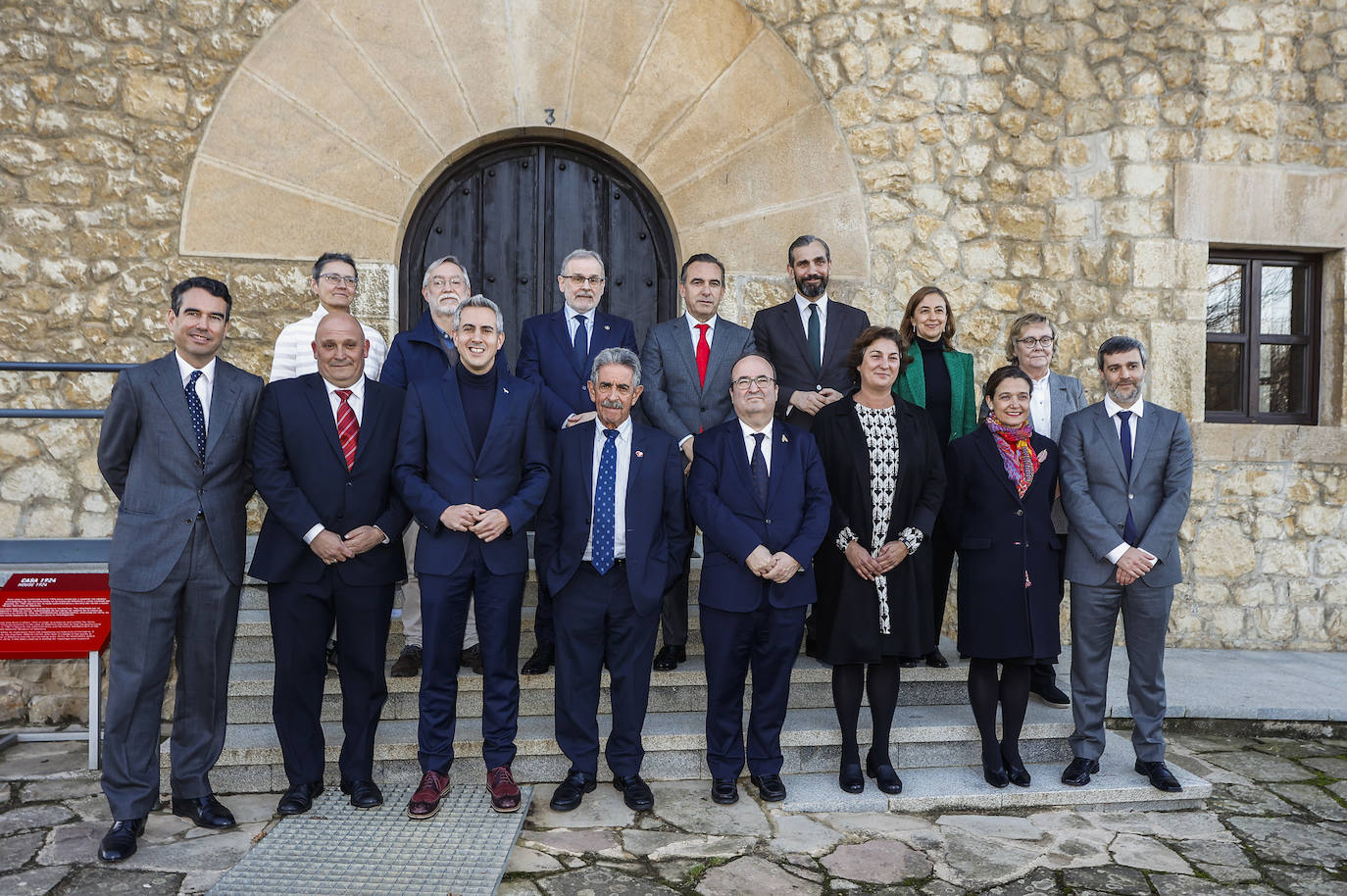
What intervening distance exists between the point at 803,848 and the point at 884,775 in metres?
0.60

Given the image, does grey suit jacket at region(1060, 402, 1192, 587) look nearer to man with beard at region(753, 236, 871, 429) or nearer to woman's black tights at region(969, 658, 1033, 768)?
woman's black tights at region(969, 658, 1033, 768)

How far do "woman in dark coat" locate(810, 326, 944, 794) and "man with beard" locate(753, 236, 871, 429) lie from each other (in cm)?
46

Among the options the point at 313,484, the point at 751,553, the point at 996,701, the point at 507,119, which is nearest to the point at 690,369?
the point at 751,553

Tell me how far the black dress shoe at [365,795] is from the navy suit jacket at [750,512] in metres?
1.33

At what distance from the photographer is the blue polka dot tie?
3314 mm

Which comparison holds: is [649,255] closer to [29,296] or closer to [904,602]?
[904,602]

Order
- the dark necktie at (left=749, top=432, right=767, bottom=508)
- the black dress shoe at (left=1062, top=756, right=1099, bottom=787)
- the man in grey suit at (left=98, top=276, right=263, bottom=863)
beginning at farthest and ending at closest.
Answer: the black dress shoe at (left=1062, top=756, right=1099, bottom=787) → the dark necktie at (left=749, top=432, right=767, bottom=508) → the man in grey suit at (left=98, top=276, right=263, bottom=863)

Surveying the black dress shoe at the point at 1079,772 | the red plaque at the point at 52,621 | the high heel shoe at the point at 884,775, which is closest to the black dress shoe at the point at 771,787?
the high heel shoe at the point at 884,775

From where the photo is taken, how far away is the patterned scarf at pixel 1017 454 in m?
3.60

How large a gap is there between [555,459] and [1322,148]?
5238mm

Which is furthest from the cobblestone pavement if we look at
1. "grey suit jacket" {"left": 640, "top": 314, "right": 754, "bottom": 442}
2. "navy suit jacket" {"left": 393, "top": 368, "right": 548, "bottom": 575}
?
"grey suit jacket" {"left": 640, "top": 314, "right": 754, "bottom": 442}

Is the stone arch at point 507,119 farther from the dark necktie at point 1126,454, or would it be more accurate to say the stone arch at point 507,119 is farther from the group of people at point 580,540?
the dark necktie at point 1126,454

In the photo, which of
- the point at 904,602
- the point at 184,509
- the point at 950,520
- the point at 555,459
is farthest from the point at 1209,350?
the point at 184,509

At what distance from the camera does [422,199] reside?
5309 mm
